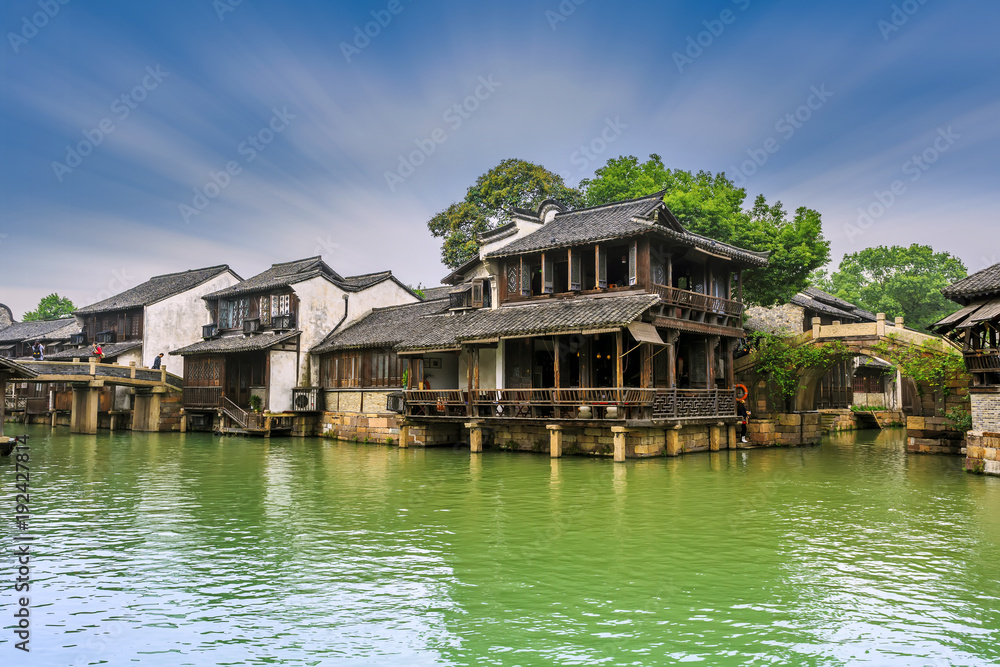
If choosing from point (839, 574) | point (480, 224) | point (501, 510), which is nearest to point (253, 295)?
point (480, 224)

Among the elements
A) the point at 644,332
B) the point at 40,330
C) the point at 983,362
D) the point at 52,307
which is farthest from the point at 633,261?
the point at 52,307

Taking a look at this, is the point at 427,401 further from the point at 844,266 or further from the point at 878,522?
the point at 844,266

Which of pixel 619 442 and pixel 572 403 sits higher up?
pixel 572 403

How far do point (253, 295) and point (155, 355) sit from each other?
6.61 metres

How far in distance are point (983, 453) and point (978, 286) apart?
4.88 m

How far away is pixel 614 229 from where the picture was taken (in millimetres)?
23797

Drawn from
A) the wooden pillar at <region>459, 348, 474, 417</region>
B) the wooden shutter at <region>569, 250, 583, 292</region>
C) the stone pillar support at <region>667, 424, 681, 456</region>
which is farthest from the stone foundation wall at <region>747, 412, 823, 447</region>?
the wooden pillar at <region>459, 348, 474, 417</region>

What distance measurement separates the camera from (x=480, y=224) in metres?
41.8

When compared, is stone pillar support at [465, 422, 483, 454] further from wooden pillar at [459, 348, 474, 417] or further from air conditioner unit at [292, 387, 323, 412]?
air conditioner unit at [292, 387, 323, 412]

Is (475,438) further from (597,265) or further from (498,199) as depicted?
(498,199)

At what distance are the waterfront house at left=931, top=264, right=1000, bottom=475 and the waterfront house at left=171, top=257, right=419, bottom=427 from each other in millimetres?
25583

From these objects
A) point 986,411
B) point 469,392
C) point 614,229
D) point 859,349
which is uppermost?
point 614,229

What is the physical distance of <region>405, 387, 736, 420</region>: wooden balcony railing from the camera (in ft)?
70.7

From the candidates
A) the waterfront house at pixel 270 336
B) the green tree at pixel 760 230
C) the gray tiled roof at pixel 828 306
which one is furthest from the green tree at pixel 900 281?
the waterfront house at pixel 270 336
